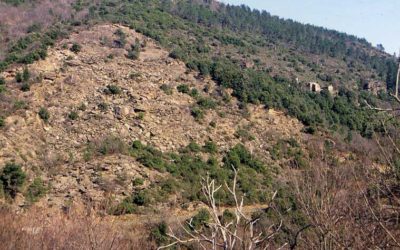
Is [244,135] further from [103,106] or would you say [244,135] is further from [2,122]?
[2,122]

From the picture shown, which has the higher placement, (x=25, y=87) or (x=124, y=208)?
(x=25, y=87)

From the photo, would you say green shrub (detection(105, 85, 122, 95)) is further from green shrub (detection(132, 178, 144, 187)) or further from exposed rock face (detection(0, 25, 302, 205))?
green shrub (detection(132, 178, 144, 187))

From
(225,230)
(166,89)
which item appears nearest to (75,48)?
(166,89)

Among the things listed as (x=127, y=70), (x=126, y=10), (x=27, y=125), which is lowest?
(x=27, y=125)

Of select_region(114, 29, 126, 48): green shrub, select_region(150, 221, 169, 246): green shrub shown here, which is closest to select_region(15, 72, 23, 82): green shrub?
select_region(114, 29, 126, 48): green shrub

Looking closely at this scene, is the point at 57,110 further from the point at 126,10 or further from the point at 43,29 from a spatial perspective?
the point at 126,10

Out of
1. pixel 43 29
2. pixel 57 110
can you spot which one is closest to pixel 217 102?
pixel 57 110

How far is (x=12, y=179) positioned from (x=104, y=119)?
7.62 meters

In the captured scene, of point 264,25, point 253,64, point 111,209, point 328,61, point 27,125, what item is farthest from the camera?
point 264,25

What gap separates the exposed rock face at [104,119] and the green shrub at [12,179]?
1.23 meters

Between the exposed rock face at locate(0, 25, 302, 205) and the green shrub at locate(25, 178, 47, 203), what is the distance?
430 mm

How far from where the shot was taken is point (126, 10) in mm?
43625

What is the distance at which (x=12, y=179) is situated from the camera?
1828 cm

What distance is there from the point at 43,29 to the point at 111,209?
25.0 metres
